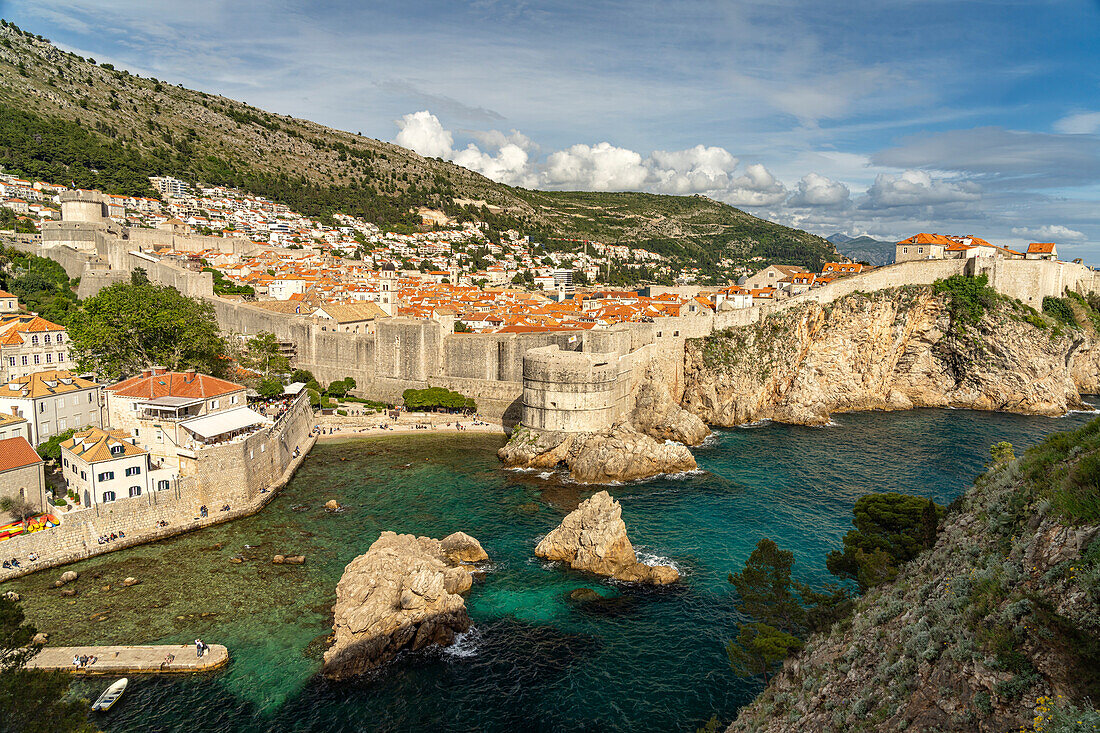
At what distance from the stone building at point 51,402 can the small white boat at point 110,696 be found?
1322 centimetres

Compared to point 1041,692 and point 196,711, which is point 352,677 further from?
point 1041,692

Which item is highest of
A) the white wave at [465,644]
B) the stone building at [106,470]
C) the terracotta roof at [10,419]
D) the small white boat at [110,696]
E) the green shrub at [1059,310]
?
the green shrub at [1059,310]

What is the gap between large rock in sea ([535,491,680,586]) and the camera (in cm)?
1730

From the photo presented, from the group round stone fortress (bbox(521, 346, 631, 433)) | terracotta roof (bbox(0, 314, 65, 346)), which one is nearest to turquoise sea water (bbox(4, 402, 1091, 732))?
round stone fortress (bbox(521, 346, 631, 433))

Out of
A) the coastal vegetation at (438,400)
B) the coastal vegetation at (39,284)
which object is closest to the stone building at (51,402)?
the coastal vegetation at (39,284)

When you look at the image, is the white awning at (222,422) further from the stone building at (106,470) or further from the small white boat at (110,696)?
the small white boat at (110,696)

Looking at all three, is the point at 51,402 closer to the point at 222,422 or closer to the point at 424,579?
the point at 222,422

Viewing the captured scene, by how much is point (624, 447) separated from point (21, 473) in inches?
→ 828

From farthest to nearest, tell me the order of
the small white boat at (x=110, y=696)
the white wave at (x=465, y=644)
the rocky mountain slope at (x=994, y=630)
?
the white wave at (x=465, y=644), the small white boat at (x=110, y=696), the rocky mountain slope at (x=994, y=630)

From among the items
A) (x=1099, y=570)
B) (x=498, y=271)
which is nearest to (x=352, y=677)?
(x=1099, y=570)

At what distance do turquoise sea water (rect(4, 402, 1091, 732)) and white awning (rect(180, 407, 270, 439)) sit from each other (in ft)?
10.5

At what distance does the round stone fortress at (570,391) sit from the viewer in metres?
28.4

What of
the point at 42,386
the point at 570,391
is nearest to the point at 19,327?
the point at 42,386

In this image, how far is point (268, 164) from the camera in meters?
94.8
